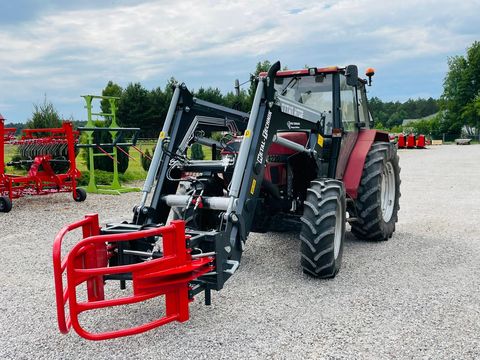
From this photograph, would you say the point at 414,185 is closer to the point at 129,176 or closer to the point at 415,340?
the point at 129,176

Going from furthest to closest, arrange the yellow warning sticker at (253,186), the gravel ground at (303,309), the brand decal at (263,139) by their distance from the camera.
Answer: the brand decal at (263,139) → the yellow warning sticker at (253,186) → the gravel ground at (303,309)

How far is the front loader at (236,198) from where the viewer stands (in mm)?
3697

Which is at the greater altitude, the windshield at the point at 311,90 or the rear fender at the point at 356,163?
the windshield at the point at 311,90

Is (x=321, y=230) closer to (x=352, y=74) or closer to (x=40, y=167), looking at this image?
(x=352, y=74)

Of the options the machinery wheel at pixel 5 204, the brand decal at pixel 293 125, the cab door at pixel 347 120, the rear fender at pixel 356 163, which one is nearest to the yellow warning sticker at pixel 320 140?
the brand decal at pixel 293 125

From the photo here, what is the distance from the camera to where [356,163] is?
20.9 feet

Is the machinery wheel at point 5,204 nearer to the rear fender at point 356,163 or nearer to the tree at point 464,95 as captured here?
the rear fender at point 356,163

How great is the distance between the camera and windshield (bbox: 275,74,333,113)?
6.31 m

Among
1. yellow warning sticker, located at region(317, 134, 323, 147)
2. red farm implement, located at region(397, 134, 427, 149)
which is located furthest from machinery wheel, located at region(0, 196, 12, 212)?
red farm implement, located at region(397, 134, 427, 149)

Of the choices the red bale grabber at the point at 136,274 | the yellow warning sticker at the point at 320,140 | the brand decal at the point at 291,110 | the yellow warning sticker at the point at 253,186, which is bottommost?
the red bale grabber at the point at 136,274

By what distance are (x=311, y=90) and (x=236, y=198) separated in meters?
2.56

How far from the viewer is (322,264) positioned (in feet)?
16.2

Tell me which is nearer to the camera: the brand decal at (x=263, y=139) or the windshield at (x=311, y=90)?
the brand decal at (x=263, y=139)

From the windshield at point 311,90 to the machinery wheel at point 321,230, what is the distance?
1.52 meters
